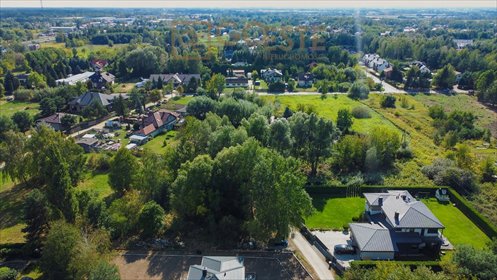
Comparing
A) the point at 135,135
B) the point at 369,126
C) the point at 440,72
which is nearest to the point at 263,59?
the point at 440,72

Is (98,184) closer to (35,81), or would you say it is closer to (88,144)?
(88,144)

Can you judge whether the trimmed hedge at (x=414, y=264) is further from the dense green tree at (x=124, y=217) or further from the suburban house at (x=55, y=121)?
the suburban house at (x=55, y=121)

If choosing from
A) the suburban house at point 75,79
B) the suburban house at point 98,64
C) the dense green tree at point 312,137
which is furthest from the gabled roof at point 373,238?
the suburban house at point 98,64

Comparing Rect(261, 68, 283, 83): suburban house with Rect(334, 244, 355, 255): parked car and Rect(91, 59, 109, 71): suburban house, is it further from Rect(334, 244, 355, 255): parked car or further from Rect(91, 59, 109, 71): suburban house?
Rect(334, 244, 355, 255): parked car

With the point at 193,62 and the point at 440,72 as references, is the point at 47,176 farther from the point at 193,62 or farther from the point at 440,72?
the point at 440,72

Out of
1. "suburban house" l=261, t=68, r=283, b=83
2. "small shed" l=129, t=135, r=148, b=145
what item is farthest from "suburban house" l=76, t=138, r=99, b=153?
"suburban house" l=261, t=68, r=283, b=83

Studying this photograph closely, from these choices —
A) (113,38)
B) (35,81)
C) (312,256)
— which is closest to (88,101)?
(35,81)

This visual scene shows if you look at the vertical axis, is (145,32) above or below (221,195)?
above
